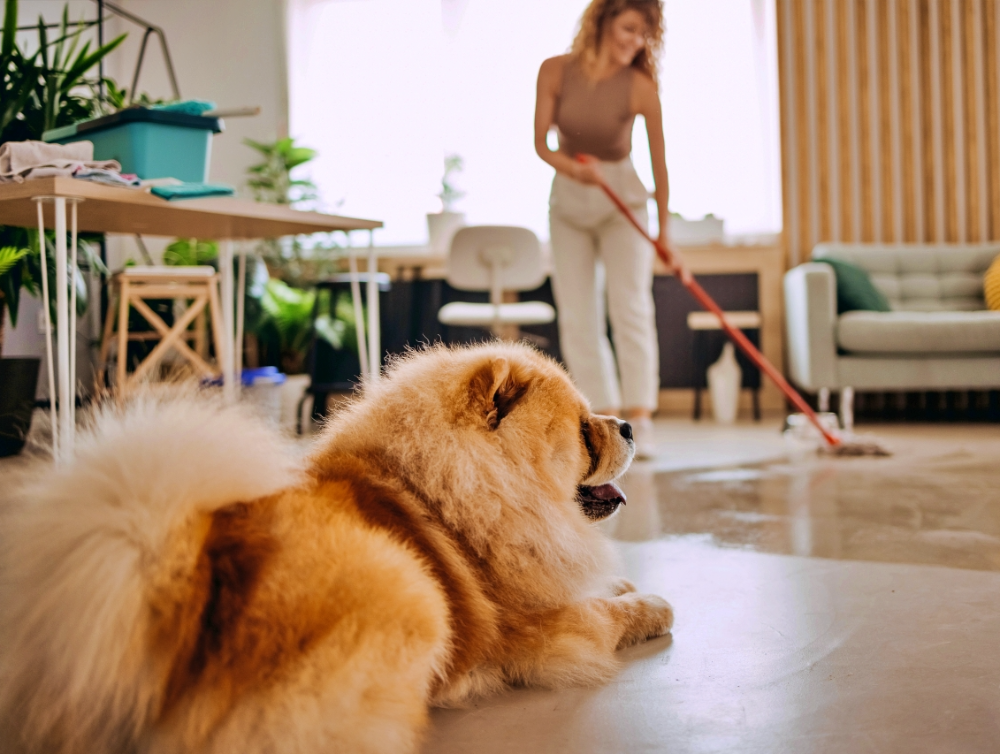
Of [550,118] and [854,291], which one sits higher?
[550,118]

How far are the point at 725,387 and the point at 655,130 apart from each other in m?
2.25

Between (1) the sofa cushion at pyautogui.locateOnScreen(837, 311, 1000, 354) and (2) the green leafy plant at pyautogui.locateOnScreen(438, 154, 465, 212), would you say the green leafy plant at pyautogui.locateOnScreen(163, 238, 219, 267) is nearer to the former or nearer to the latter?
(2) the green leafy plant at pyautogui.locateOnScreen(438, 154, 465, 212)

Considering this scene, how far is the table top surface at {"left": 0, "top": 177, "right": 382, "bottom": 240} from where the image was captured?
170 cm

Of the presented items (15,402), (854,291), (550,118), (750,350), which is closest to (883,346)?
(854,291)

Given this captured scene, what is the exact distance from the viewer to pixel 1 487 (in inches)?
93.5

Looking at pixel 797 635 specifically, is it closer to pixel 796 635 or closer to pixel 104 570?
pixel 796 635

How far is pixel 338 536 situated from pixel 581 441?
45 cm

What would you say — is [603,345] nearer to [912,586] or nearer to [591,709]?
[912,586]

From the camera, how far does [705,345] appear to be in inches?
205

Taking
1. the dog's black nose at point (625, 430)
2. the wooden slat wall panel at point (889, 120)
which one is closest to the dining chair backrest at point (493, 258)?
the wooden slat wall panel at point (889, 120)

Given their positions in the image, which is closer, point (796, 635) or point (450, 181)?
point (796, 635)

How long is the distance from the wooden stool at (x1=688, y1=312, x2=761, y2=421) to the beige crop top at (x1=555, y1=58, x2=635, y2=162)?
197cm

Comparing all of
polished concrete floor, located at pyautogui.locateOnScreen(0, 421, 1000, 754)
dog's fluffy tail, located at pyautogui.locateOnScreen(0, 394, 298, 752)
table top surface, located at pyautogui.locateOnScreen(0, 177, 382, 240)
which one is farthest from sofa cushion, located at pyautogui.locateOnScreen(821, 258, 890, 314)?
dog's fluffy tail, located at pyautogui.locateOnScreen(0, 394, 298, 752)

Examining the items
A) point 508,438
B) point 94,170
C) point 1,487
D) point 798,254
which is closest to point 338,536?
point 508,438
